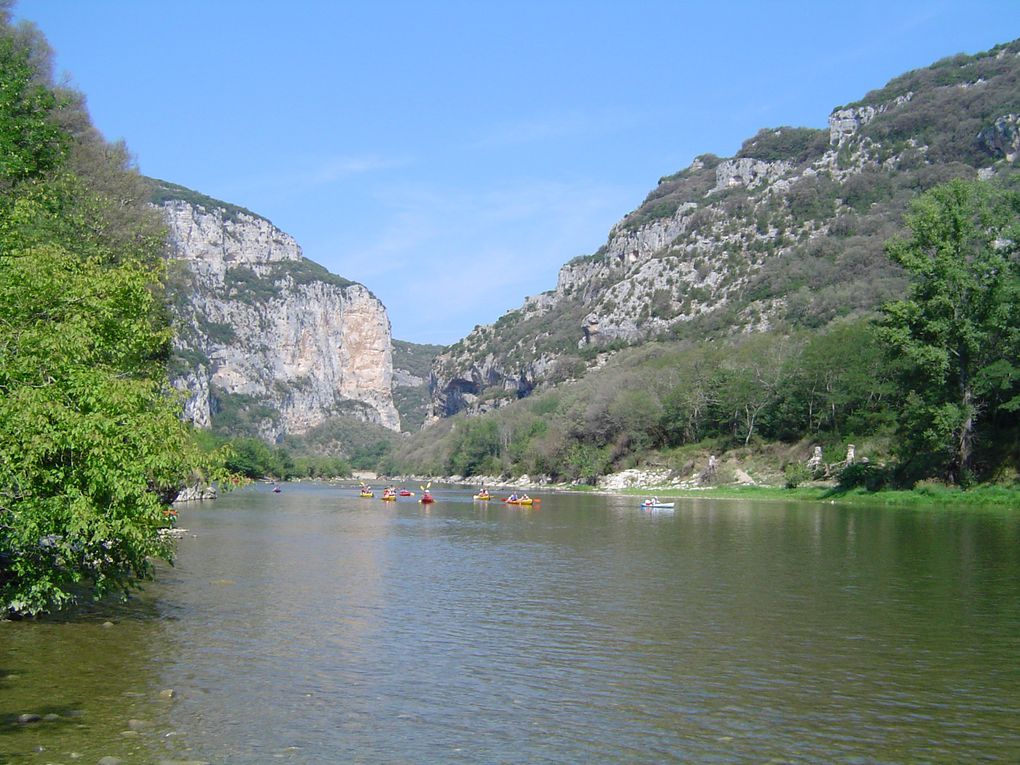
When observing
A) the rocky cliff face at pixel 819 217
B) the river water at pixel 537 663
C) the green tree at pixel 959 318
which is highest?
the rocky cliff face at pixel 819 217

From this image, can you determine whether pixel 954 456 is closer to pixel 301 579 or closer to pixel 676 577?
pixel 676 577

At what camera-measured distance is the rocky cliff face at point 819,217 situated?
133125 millimetres

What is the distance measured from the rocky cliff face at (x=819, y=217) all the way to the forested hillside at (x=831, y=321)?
17.9 inches

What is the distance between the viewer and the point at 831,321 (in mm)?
112438

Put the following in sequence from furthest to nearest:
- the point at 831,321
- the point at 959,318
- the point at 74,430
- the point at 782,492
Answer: the point at 831,321
the point at 782,492
the point at 959,318
the point at 74,430

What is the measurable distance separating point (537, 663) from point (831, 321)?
350 feet

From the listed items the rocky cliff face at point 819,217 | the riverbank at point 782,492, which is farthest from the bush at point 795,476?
the rocky cliff face at point 819,217

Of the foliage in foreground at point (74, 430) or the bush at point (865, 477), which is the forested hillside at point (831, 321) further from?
the foliage in foreground at point (74, 430)

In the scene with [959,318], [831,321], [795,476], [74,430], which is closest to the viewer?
[74,430]

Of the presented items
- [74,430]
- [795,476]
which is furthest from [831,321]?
[74,430]

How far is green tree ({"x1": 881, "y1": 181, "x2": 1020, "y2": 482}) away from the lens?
2109 inches

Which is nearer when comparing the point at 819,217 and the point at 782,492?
the point at 782,492

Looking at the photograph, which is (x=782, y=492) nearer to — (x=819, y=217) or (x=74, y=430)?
(x=74, y=430)

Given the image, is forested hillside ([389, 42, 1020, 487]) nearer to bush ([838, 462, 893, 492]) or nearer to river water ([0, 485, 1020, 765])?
bush ([838, 462, 893, 492])
